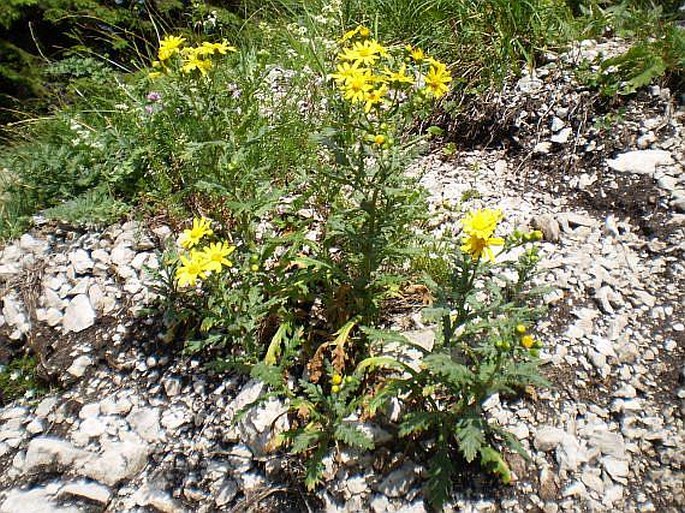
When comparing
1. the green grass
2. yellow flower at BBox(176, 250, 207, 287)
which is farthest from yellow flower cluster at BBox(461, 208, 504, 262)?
the green grass

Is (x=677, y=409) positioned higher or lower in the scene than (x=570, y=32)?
lower

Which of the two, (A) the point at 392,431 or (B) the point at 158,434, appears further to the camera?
(B) the point at 158,434

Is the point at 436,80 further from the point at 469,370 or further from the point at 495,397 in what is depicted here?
the point at 495,397

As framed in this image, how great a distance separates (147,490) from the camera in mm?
2137

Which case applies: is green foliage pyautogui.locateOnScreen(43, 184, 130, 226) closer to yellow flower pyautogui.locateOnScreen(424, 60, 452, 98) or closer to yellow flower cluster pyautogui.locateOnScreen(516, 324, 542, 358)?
yellow flower pyautogui.locateOnScreen(424, 60, 452, 98)

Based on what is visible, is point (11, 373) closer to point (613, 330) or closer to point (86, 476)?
point (86, 476)

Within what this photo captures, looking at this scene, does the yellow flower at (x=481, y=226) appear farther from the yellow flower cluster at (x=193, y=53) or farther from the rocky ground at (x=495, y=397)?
the yellow flower cluster at (x=193, y=53)

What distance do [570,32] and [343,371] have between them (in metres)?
2.56

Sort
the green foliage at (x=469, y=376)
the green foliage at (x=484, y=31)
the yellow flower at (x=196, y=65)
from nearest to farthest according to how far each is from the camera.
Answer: the green foliage at (x=469, y=376) < the yellow flower at (x=196, y=65) < the green foliage at (x=484, y=31)

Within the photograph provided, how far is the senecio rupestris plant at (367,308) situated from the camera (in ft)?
5.90

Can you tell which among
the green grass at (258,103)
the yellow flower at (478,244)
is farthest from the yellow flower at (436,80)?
the green grass at (258,103)

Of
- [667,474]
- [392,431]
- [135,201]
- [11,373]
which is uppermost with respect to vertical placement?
[135,201]

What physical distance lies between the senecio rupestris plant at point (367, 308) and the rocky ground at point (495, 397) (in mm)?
140

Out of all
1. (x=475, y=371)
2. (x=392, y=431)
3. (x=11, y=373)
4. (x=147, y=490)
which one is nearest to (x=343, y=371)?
(x=392, y=431)
